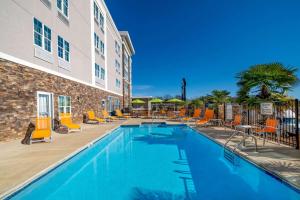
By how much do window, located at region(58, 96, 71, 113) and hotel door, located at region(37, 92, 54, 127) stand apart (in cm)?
100

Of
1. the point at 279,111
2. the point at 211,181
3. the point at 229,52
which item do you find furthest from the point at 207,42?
the point at 211,181

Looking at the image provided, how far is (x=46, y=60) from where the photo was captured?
33.6 ft

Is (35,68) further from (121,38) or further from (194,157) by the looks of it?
(121,38)

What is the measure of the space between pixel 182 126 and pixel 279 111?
795 cm

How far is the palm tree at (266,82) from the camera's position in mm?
8039

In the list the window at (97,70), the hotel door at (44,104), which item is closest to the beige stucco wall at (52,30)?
the hotel door at (44,104)

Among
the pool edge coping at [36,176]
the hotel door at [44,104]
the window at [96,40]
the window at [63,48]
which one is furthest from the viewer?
the window at [96,40]

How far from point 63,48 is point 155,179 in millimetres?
10606

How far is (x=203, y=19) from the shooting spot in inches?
861

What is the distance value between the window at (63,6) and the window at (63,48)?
179 centimetres

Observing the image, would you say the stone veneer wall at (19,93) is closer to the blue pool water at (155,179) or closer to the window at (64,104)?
the window at (64,104)

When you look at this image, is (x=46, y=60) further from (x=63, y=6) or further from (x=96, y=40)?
(x=96, y=40)

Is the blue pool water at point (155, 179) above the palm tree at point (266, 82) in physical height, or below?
below

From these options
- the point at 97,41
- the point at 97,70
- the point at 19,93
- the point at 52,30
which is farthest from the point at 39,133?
the point at 97,41
